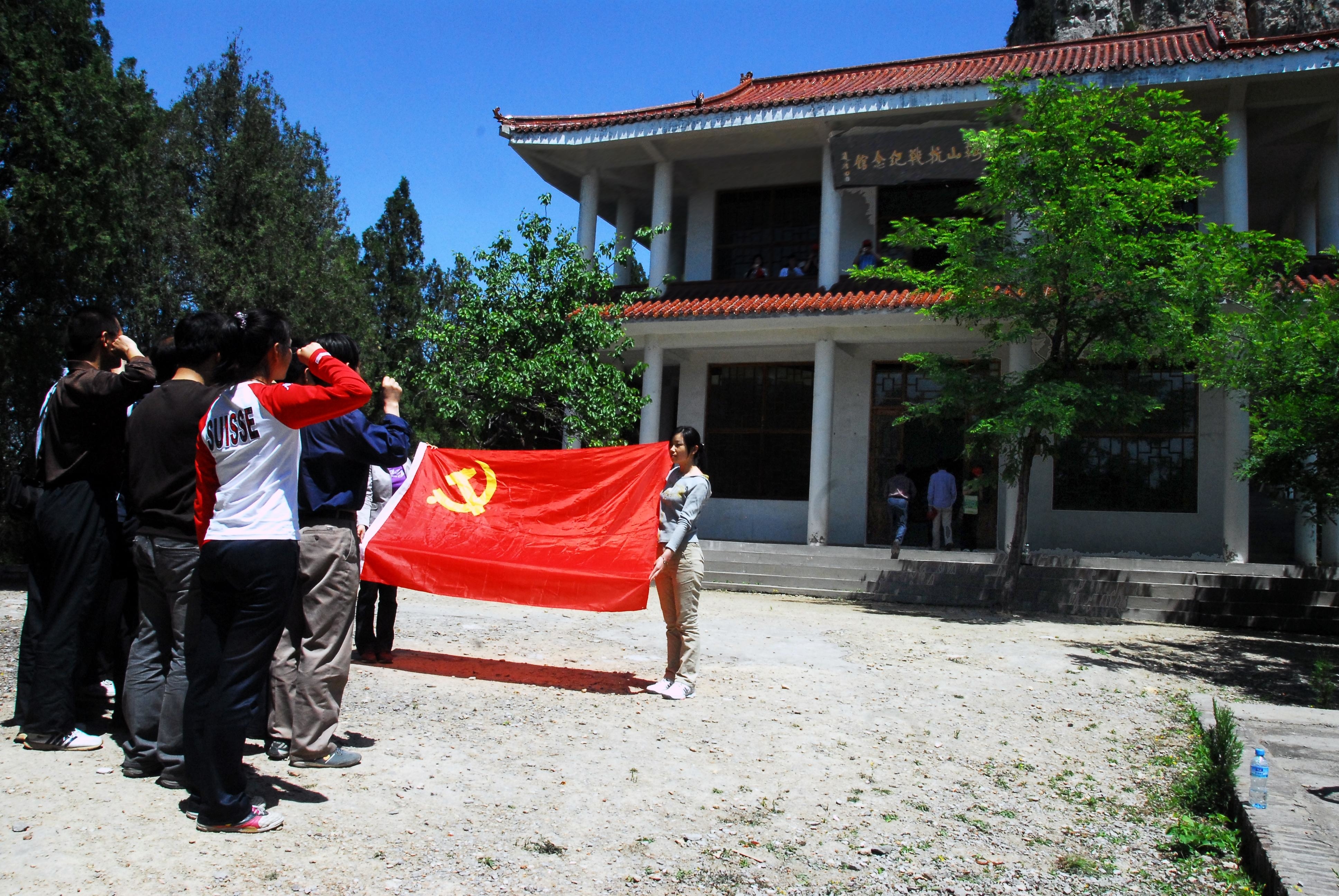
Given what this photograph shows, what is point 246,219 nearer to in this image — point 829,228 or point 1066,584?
point 829,228

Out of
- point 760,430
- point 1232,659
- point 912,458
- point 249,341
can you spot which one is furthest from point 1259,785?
point 760,430

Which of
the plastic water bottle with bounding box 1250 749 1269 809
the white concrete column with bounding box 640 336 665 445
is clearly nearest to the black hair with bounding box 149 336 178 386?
the plastic water bottle with bounding box 1250 749 1269 809

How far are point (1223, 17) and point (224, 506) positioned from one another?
92.4 feet

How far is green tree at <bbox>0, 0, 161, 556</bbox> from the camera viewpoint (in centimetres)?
987

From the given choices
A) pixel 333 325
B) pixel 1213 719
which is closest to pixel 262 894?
pixel 1213 719

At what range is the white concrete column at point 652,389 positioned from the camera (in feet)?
50.7

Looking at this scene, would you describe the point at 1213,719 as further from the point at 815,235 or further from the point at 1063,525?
the point at 815,235

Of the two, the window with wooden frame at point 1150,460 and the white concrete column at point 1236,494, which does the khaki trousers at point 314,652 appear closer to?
the white concrete column at point 1236,494

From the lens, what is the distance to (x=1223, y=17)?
78.0ft

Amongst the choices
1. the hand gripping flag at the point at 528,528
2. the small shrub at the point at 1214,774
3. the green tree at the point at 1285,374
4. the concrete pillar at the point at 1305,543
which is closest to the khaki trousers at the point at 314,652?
the hand gripping flag at the point at 528,528

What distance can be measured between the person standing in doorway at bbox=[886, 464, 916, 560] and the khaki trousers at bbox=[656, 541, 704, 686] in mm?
8966

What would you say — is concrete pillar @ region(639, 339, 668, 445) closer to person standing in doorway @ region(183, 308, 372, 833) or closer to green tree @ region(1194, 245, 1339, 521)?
green tree @ region(1194, 245, 1339, 521)

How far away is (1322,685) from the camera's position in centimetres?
645

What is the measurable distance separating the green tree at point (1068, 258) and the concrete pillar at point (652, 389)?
5488 mm
